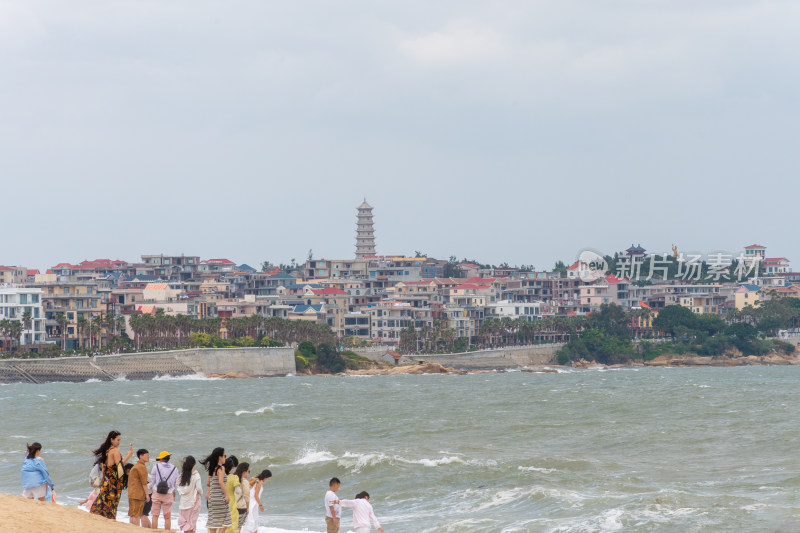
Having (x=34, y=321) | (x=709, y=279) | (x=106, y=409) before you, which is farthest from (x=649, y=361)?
(x=106, y=409)

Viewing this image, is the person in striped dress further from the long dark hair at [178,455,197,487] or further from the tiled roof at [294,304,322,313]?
the tiled roof at [294,304,322,313]

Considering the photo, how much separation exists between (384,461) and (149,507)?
569 inches

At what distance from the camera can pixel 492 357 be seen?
417 feet

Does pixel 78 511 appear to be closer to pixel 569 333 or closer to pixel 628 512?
pixel 628 512

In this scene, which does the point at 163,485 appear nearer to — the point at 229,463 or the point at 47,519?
the point at 229,463

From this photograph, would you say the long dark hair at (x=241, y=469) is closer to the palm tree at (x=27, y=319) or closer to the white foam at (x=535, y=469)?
the white foam at (x=535, y=469)

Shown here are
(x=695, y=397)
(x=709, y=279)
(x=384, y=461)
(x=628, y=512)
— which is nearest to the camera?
(x=628, y=512)

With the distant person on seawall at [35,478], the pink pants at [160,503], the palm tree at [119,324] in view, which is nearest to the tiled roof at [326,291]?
the palm tree at [119,324]

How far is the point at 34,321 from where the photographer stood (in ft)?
357

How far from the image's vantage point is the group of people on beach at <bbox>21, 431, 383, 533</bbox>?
64.4ft

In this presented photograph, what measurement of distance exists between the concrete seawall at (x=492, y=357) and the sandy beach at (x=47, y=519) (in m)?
102

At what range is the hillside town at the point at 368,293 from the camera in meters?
116

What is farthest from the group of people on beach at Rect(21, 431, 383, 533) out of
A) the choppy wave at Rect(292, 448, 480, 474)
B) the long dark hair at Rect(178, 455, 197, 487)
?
the choppy wave at Rect(292, 448, 480, 474)

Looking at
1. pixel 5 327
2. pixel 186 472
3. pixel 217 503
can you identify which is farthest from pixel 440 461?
pixel 5 327
